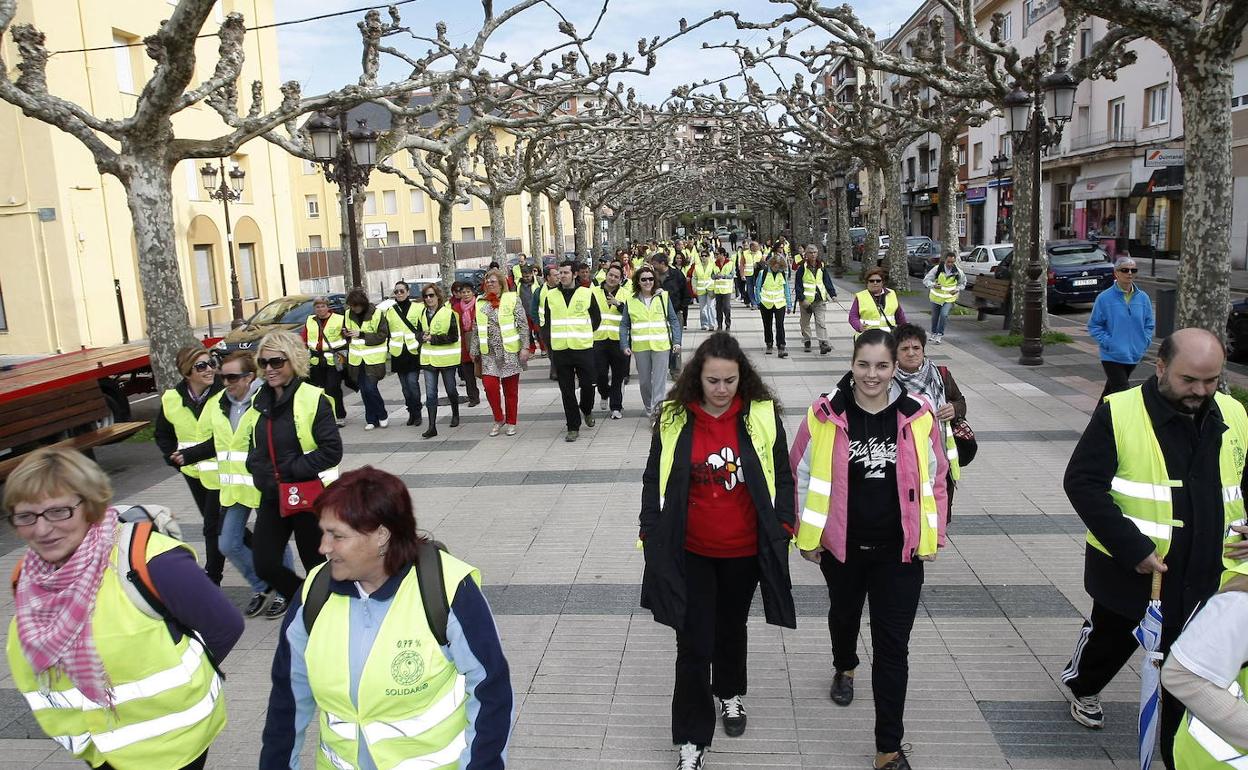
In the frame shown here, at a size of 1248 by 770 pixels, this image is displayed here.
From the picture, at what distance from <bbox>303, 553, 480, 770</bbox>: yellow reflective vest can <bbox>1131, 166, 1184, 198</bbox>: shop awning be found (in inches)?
1279

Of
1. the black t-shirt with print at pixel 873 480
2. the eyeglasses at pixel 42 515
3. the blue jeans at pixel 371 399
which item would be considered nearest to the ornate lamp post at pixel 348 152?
the blue jeans at pixel 371 399

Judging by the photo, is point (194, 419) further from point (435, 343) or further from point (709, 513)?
point (435, 343)

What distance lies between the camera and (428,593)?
2.43 meters

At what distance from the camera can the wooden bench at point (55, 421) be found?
27.1 feet

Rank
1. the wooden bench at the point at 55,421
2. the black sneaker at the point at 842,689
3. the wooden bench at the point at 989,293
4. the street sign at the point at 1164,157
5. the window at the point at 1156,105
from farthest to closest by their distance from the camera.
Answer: the window at the point at 1156,105 < the street sign at the point at 1164,157 < the wooden bench at the point at 989,293 < the wooden bench at the point at 55,421 < the black sneaker at the point at 842,689

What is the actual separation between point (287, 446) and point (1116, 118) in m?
41.5

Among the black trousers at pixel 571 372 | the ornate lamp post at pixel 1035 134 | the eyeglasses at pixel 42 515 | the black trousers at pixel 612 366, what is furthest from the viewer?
the ornate lamp post at pixel 1035 134

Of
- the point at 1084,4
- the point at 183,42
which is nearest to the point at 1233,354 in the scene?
the point at 1084,4

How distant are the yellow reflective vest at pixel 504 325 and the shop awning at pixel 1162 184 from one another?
26631 mm

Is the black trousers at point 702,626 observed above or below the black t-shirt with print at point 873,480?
below

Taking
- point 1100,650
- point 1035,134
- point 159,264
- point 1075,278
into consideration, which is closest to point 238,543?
point 1100,650

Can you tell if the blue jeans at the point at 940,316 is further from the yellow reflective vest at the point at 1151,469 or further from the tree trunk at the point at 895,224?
the yellow reflective vest at the point at 1151,469

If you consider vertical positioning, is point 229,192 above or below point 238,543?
above

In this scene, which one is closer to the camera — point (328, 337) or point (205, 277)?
point (328, 337)
